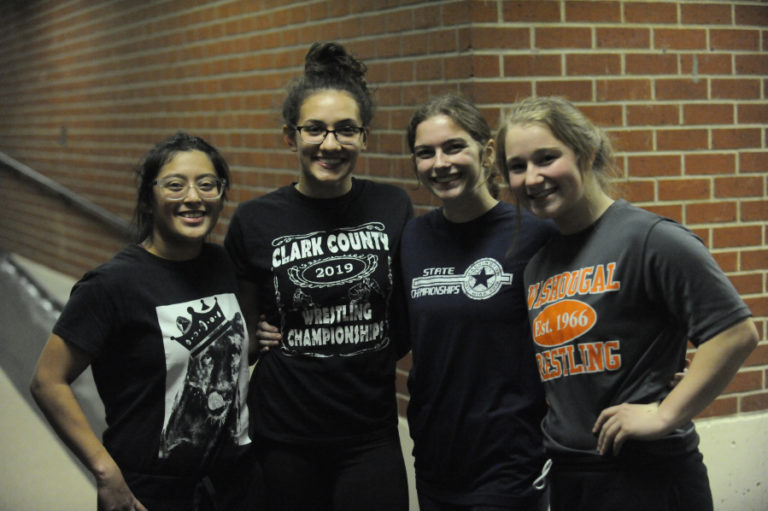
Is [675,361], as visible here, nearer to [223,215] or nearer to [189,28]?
[223,215]

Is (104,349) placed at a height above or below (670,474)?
above

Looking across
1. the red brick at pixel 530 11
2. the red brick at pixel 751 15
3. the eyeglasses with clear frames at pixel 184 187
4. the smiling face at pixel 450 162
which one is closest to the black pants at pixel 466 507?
the smiling face at pixel 450 162

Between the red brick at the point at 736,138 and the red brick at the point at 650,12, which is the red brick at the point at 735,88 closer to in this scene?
the red brick at the point at 736,138

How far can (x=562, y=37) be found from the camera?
9.68 feet

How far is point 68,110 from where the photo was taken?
7383 millimetres

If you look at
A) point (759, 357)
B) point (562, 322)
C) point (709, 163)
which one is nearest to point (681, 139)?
point (709, 163)

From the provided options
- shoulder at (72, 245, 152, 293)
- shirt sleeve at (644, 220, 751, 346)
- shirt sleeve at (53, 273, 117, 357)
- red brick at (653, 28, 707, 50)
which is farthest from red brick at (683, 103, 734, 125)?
shirt sleeve at (53, 273, 117, 357)

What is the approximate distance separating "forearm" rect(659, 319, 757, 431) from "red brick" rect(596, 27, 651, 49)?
1681mm

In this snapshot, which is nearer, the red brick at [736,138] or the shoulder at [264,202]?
the shoulder at [264,202]

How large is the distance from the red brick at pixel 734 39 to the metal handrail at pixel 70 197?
3.98 meters

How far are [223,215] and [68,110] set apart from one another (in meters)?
3.50

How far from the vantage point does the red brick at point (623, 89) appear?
3021mm

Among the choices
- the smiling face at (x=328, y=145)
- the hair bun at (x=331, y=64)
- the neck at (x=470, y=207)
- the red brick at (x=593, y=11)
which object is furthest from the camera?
the red brick at (x=593, y=11)

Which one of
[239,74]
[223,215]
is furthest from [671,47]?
[223,215]
